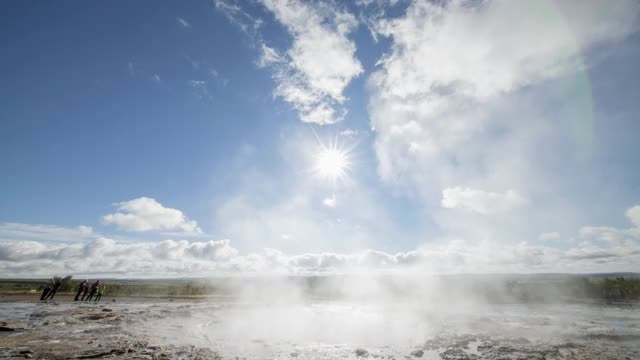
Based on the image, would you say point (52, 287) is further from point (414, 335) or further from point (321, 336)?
point (414, 335)

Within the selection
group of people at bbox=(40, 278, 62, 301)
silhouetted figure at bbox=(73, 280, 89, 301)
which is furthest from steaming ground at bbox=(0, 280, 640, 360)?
group of people at bbox=(40, 278, 62, 301)

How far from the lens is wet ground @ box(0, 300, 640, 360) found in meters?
14.5

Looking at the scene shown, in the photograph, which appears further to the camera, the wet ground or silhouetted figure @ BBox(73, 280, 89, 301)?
silhouetted figure @ BBox(73, 280, 89, 301)

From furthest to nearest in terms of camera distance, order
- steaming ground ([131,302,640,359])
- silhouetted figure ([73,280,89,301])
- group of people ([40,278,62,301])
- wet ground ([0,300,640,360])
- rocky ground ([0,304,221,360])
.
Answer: group of people ([40,278,62,301])
silhouetted figure ([73,280,89,301])
steaming ground ([131,302,640,359])
wet ground ([0,300,640,360])
rocky ground ([0,304,221,360])

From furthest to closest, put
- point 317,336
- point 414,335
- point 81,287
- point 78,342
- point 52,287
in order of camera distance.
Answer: point 52,287 → point 81,287 → point 414,335 → point 317,336 → point 78,342

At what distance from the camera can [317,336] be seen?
1923 cm

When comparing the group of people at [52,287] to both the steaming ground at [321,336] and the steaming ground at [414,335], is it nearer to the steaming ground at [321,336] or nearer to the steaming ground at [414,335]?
the steaming ground at [321,336]

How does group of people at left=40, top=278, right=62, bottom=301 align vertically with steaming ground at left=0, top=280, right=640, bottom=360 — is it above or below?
above

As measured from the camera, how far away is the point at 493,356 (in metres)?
14.6

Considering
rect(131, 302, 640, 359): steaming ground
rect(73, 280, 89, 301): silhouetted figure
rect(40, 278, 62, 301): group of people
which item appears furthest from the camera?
rect(40, 278, 62, 301): group of people

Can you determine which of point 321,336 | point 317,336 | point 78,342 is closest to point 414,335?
point 321,336

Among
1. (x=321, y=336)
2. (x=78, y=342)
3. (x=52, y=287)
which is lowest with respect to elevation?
(x=321, y=336)

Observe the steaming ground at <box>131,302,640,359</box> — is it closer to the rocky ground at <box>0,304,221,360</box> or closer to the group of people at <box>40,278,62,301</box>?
the rocky ground at <box>0,304,221,360</box>

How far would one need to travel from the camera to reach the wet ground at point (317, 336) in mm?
14539
